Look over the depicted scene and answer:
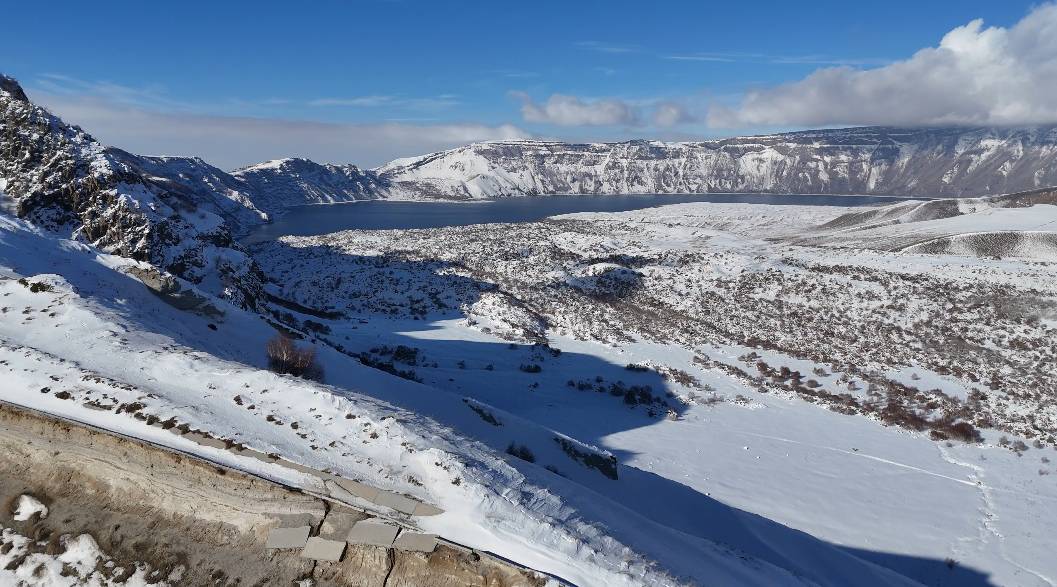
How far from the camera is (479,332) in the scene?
4041 centimetres

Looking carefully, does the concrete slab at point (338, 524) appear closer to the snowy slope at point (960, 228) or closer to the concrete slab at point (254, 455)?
the concrete slab at point (254, 455)

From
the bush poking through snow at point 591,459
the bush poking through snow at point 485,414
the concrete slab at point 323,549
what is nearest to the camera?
the concrete slab at point 323,549

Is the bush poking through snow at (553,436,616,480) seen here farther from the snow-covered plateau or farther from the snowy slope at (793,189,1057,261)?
the snowy slope at (793,189,1057,261)

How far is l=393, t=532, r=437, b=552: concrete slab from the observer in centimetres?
645

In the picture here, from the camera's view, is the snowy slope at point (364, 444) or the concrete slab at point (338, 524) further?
the snowy slope at point (364, 444)

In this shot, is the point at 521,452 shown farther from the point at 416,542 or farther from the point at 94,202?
the point at 94,202

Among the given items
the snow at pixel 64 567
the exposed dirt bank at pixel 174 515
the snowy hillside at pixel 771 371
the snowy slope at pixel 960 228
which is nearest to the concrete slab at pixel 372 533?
the exposed dirt bank at pixel 174 515

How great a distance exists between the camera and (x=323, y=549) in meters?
6.52

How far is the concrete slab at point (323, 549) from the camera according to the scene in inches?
253

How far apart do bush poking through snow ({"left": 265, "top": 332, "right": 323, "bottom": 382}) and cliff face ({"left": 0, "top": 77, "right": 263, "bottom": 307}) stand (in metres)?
16.3

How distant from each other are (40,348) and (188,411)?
163 inches

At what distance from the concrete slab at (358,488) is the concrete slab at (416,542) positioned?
906mm

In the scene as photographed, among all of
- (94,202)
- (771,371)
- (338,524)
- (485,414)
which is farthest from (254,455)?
(771,371)

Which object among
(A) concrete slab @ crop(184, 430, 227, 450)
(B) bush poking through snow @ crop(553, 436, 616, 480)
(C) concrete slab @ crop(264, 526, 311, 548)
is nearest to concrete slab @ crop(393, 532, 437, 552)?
(C) concrete slab @ crop(264, 526, 311, 548)
